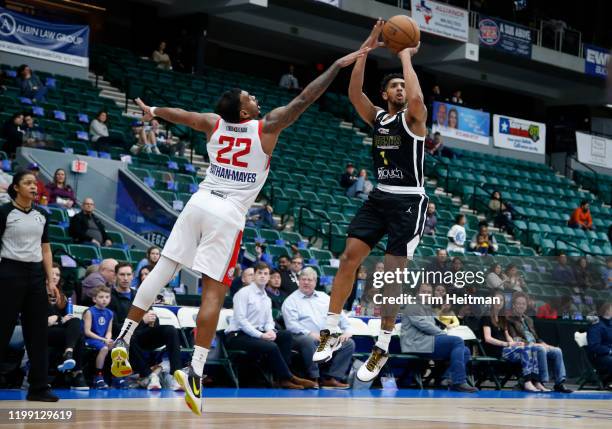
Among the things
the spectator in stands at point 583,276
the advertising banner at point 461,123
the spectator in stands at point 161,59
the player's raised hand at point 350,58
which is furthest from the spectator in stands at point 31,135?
the advertising banner at point 461,123

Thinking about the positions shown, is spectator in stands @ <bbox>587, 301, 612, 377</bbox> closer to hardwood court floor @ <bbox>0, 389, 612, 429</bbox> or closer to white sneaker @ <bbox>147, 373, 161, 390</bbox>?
hardwood court floor @ <bbox>0, 389, 612, 429</bbox>

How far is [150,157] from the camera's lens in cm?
1748

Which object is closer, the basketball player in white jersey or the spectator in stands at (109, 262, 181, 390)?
the basketball player in white jersey

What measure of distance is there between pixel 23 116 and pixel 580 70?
2018 cm

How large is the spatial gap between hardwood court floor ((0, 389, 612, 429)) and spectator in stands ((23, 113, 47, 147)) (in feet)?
21.7

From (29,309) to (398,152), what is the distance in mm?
3452

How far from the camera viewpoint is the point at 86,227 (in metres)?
13.5

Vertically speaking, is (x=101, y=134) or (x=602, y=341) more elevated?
(x=101, y=134)

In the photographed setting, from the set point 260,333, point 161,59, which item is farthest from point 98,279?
point 161,59

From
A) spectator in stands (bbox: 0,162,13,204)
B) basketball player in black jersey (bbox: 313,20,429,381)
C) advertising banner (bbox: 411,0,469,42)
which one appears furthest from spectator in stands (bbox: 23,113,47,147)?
advertising banner (bbox: 411,0,469,42)

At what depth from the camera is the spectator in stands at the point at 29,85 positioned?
713 inches

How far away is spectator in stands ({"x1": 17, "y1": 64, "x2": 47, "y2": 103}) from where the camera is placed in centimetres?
1811

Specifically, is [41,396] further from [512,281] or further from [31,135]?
[512,281]

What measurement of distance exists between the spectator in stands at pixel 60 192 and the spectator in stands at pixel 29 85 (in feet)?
13.3
